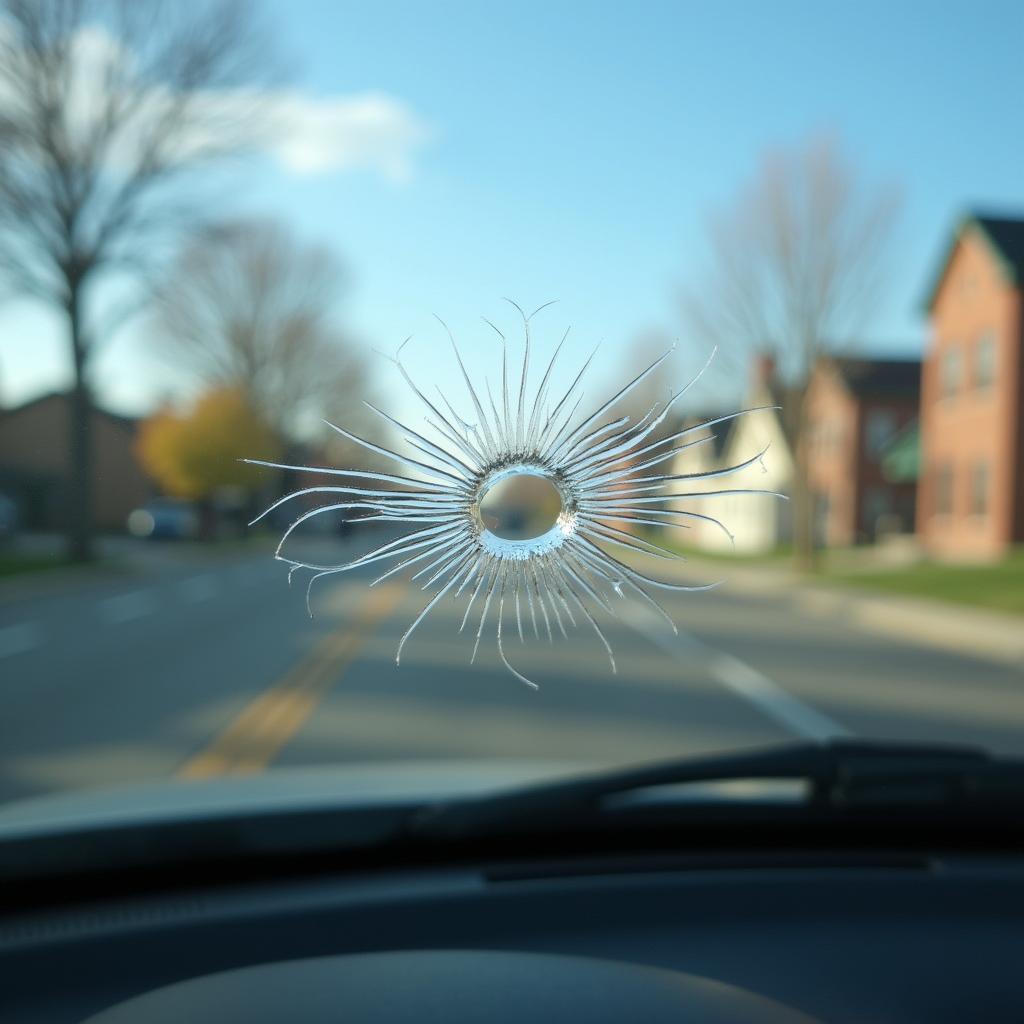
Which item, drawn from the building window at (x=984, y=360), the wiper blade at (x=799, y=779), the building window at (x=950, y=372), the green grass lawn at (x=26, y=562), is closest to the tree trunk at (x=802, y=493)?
the building window at (x=950, y=372)

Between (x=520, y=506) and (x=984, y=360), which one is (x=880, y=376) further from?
(x=520, y=506)

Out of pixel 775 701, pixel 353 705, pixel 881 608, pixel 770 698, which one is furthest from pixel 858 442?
pixel 770 698

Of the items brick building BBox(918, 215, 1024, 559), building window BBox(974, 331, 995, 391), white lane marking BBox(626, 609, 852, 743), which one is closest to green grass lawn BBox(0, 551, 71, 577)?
brick building BBox(918, 215, 1024, 559)

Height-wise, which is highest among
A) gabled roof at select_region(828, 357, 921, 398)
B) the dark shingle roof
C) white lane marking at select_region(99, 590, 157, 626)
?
the dark shingle roof

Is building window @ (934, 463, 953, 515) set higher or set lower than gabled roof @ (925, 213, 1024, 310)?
lower

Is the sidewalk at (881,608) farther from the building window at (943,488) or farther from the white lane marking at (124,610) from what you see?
the white lane marking at (124,610)

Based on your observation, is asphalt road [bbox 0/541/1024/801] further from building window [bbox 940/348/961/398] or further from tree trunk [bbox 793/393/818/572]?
tree trunk [bbox 793/393/818/572]
